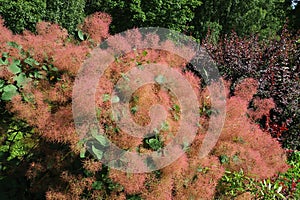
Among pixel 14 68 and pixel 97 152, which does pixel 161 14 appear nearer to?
pixel 14 68

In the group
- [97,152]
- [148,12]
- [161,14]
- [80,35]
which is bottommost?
[97,152]

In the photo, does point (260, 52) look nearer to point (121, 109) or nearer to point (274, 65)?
point (274, 65)

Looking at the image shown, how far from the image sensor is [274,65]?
5.34 metres

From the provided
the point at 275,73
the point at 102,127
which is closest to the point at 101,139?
the point at 102,127

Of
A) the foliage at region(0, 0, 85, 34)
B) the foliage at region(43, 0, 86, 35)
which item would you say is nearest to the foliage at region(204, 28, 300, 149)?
the foliage at region(0, 0, 85, 34)

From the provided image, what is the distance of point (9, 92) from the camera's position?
205 centimetres

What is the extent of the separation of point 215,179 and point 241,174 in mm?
307

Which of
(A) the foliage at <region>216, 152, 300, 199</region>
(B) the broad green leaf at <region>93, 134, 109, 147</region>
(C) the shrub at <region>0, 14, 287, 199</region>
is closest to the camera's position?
(B) the broad green leaf at <region>93, 134, 109, 147</region>

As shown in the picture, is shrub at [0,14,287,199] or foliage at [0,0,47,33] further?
foliage at [0,0,47,33]

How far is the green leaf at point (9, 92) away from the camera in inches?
80.1

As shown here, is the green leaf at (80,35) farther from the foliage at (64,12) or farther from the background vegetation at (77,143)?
the foliage at (64,12)

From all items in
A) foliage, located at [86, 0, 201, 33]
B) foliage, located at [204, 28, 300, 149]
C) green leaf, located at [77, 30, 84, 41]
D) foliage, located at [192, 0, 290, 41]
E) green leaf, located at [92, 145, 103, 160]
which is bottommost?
green leaf, located at [92, 145, 103, 160]

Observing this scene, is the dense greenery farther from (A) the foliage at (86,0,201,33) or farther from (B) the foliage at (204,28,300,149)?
(B) the foliage at (204,28,300,149)

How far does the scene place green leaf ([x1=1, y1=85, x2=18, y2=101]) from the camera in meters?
2.04
